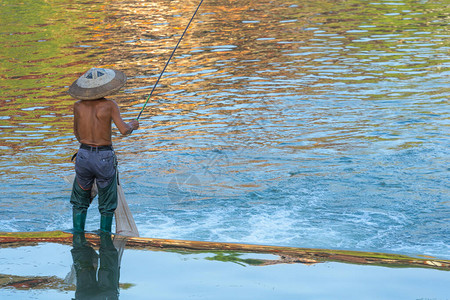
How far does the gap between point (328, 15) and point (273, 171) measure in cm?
1554

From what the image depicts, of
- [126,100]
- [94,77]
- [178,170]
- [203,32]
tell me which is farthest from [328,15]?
[94,77]

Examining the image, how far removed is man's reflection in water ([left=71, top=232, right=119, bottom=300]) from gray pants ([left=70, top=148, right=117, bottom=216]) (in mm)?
377

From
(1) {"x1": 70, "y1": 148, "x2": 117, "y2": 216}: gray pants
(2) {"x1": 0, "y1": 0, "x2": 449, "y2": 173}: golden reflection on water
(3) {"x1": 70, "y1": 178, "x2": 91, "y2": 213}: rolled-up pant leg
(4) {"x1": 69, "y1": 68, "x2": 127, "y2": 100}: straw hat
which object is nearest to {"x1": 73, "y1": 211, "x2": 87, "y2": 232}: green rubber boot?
(3) {"x1": 70, "y1": 178, "x2": 91, "y2": 213}: rolled-up pant leg

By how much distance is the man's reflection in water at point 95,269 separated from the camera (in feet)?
19.2

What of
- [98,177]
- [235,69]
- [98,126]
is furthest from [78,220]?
[235,69]

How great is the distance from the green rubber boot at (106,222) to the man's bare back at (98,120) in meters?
0.82

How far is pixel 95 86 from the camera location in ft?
21.9

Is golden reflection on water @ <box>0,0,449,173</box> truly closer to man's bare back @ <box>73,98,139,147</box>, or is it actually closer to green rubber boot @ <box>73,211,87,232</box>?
green rubber boot @ <box>73,211,87,232</box>

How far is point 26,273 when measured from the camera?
6.29m

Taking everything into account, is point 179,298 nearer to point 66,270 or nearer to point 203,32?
point 66,270

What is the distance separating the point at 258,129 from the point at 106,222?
18.0ft

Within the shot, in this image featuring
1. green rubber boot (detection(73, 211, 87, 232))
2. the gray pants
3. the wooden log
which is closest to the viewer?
the wooden log

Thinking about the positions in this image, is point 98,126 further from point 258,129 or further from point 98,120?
point 258,129

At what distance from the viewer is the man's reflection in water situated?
5867 millimetres
